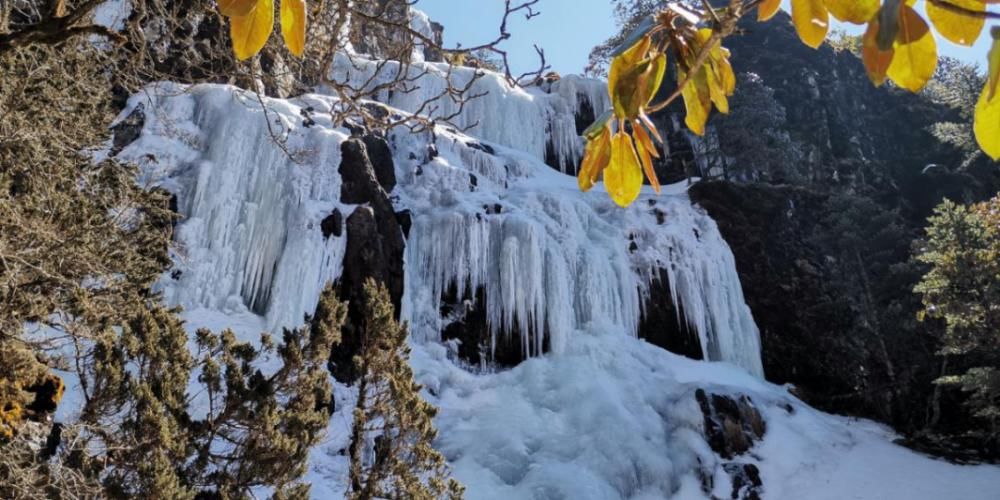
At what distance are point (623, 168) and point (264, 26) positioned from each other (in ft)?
0.99

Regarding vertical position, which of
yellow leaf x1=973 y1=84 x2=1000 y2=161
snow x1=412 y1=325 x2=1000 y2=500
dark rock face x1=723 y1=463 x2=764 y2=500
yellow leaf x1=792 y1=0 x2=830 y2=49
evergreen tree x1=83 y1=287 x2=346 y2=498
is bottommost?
dark rock face x1=723 y1=463 x2=764 y2=500

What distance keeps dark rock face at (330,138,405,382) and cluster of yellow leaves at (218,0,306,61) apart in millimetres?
8487

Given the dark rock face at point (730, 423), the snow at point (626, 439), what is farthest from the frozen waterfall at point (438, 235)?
the dark rock face at point (730, 423)

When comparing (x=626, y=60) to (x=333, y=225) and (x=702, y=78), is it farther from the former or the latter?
(x=333, y=225)

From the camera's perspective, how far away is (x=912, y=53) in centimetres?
34

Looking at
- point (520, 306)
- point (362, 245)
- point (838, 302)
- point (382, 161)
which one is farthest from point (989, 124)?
point (838, 302)

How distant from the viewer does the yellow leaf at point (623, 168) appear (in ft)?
1.65

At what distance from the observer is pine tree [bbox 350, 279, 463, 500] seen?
4.42m

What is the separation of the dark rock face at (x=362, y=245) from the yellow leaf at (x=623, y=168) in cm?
844

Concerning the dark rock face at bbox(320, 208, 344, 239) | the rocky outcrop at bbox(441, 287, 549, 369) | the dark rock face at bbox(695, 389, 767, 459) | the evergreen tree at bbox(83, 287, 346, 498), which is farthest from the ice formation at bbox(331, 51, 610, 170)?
the evergreen tree at bbox(83, 287, 346, 498)

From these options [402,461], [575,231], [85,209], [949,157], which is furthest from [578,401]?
[949,157]

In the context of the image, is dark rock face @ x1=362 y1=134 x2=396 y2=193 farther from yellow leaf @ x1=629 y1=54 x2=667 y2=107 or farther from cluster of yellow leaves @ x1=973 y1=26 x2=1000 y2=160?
cluster of yellow leaves @ x1=973 y1=26 x2=1000 y2=160

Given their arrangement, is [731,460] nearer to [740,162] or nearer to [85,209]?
[85,209]

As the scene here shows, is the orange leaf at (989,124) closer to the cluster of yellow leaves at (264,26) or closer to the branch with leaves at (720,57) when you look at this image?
the branch with leaves at (720,57)
